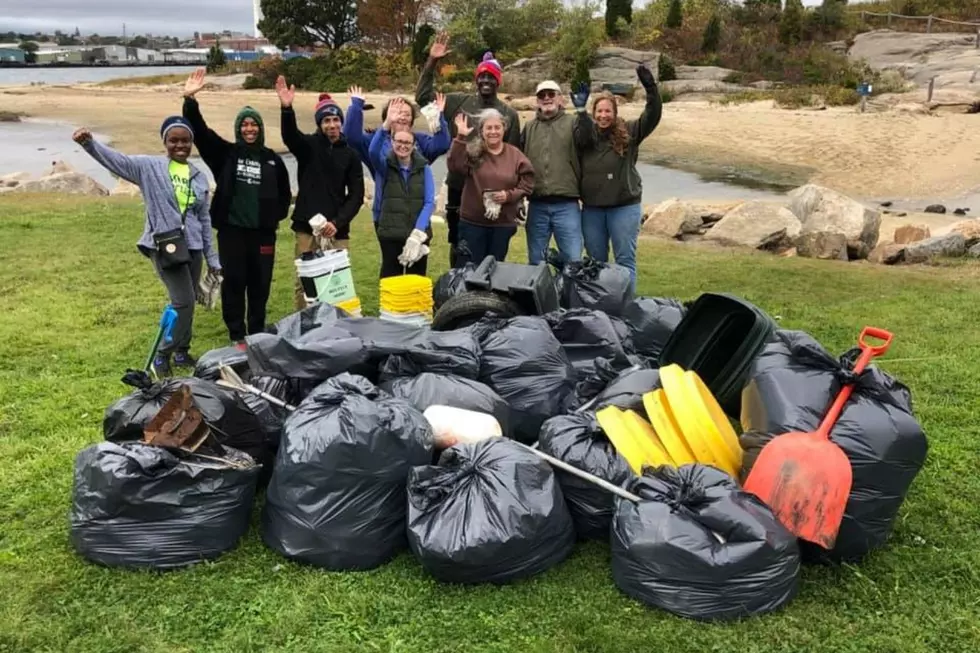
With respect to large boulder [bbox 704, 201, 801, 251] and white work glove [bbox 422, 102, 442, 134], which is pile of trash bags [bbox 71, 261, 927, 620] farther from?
large boulder [bbox 704, 201, 801, 251]

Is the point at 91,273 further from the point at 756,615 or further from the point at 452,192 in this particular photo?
the point at 756,615

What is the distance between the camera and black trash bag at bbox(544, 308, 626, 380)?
12.9ft

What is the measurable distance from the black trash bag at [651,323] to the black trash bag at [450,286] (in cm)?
96

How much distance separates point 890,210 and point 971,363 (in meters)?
11.0

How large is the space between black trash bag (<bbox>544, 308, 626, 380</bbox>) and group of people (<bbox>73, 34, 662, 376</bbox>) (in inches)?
45.8

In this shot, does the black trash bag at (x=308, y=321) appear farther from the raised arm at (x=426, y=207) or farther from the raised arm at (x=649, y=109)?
the raised arm at (x=649, y=109)

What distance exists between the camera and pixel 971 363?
465 cm

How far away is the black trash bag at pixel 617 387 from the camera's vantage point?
10.6 feet

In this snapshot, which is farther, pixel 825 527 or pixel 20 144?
pixel 20 144

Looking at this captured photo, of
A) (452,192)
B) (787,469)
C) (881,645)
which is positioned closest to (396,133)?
(452,192)

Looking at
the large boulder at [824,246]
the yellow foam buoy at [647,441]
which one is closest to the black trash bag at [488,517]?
the yellow foam buoy at [647,441]

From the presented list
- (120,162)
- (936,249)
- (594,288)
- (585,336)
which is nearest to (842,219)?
(936,249)

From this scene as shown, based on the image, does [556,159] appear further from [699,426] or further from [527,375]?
[699,426]

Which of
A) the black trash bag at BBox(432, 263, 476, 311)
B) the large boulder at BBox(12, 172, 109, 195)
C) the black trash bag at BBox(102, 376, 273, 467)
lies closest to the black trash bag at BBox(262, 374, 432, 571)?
the black trash bag at BBox(102, 376, 273, 467)
